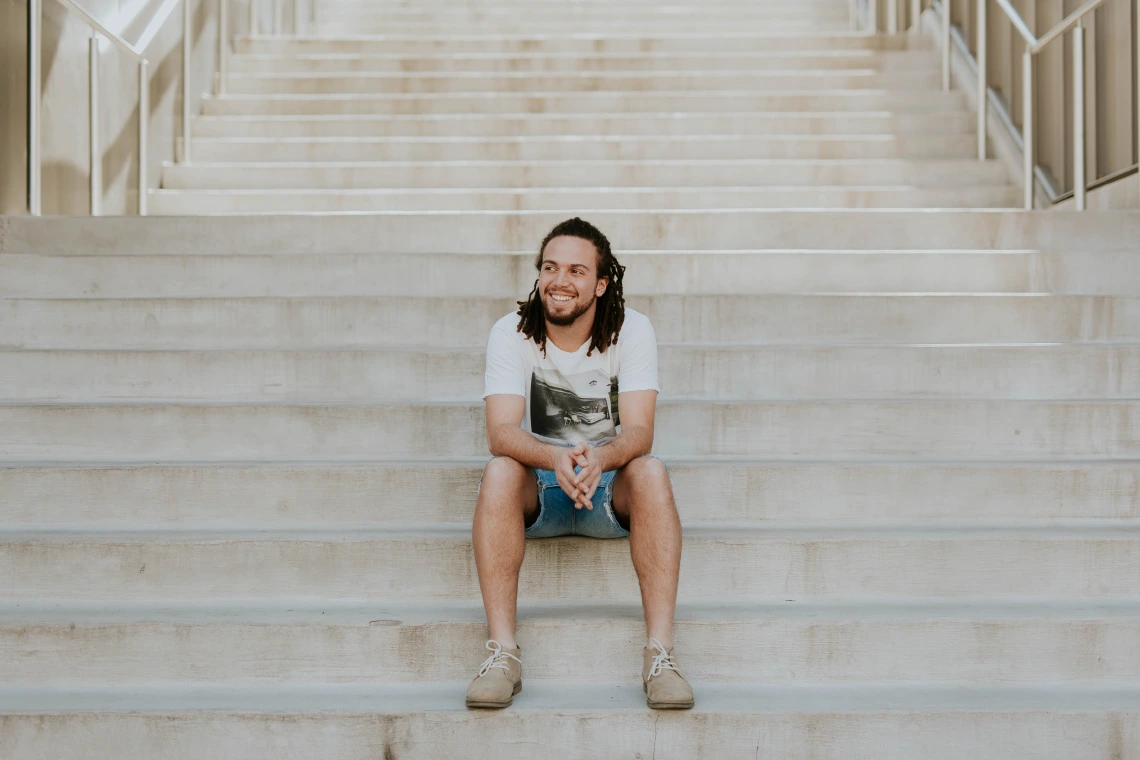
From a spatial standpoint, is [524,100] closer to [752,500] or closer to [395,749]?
[752,500]

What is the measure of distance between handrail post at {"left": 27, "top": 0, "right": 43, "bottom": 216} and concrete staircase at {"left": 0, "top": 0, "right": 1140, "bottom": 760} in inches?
16.3

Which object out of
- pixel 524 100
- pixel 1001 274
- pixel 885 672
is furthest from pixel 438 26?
pixel 885 672

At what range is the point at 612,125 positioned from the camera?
219 inches

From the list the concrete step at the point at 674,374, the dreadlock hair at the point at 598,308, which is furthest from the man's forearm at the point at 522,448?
the concrete step at the point at 674,374

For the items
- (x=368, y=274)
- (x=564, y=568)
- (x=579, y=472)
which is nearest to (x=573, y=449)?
(x=579, y=472)

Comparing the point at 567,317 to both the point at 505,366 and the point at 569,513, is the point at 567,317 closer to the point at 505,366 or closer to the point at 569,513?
the point at 505,366

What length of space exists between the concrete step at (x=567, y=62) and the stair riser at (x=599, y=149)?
1.02 meters

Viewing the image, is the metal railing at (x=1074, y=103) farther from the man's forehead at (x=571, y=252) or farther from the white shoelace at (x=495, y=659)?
the white shoelace at (x=495, y=659)

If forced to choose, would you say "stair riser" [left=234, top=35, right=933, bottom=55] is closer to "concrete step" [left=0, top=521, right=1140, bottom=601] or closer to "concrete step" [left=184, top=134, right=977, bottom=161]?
"concrete step" [left=184, top=134, right=977, bottom=161]

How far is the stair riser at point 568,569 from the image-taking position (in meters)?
2.58

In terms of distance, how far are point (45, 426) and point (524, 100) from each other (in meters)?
3.44

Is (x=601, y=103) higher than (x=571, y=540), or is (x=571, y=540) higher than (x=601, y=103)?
(x=601, y=103)

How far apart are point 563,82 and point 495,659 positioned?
4385mm

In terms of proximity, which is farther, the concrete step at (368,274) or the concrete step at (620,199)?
the concrete step at (620,199)
